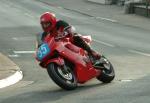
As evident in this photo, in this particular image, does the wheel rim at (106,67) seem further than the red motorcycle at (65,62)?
Yes

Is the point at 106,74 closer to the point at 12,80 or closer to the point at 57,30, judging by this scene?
the point at 57,30

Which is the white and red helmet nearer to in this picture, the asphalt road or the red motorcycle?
the red motorcycle

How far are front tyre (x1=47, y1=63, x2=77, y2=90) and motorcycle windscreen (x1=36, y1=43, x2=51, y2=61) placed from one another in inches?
11.4

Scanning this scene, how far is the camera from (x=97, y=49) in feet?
67.9

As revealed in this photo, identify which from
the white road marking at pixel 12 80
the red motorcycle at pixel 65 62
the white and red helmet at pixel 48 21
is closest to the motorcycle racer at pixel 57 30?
the white and red helmet at pixel 48 21

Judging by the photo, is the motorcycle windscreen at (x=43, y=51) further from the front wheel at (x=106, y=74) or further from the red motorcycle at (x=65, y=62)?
the front wheel at (x=106, y=74)

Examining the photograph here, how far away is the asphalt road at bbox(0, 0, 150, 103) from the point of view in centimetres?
1063

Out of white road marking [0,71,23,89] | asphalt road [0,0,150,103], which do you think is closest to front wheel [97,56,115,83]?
asphalt road [0,0,150,103]

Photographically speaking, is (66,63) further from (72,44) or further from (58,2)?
(58,2)

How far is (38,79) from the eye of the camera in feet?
46.3

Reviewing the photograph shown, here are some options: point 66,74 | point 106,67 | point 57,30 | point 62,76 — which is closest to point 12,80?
point 57,30

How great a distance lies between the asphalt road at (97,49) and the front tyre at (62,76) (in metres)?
0.15

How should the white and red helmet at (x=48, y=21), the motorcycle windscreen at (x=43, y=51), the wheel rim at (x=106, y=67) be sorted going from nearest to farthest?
the motorcycle windscreen at (x=43, y=51) < the white and red helmet at (x=48, y=21) < the wheel rim at (x=106, y=67)

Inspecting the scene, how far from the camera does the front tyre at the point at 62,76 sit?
37.3ft
